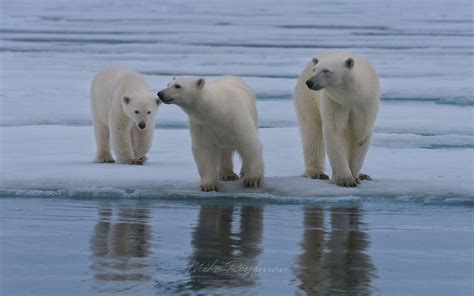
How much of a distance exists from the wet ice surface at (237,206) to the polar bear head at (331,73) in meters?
0.59

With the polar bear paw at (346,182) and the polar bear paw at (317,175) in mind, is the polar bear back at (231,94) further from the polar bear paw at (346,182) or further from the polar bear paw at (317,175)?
the polar bear paw at (346,182)

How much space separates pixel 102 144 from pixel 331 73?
215 cm

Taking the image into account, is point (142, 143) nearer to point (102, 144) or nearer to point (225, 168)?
point (102, 144)

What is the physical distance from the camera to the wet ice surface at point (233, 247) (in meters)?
3.74

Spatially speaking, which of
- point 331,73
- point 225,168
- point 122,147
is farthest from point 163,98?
point 122,147

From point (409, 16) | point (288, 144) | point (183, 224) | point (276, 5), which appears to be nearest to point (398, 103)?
point (288, 144)

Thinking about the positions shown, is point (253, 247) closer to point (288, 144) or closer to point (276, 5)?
point (288, 144)

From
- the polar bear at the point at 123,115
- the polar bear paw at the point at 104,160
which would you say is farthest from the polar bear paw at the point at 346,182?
the polar bear paw at the point at 104,160

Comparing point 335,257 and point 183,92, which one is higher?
point 183,92

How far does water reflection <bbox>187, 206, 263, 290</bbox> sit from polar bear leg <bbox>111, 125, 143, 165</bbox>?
164 cm

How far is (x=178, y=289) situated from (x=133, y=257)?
582mm

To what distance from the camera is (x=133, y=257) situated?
4.19 m

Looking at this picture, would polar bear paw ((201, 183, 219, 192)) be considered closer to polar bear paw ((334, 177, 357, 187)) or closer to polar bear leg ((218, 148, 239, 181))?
polar bear leg ((218, 148, 239, 181))

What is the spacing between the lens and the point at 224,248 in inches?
173
